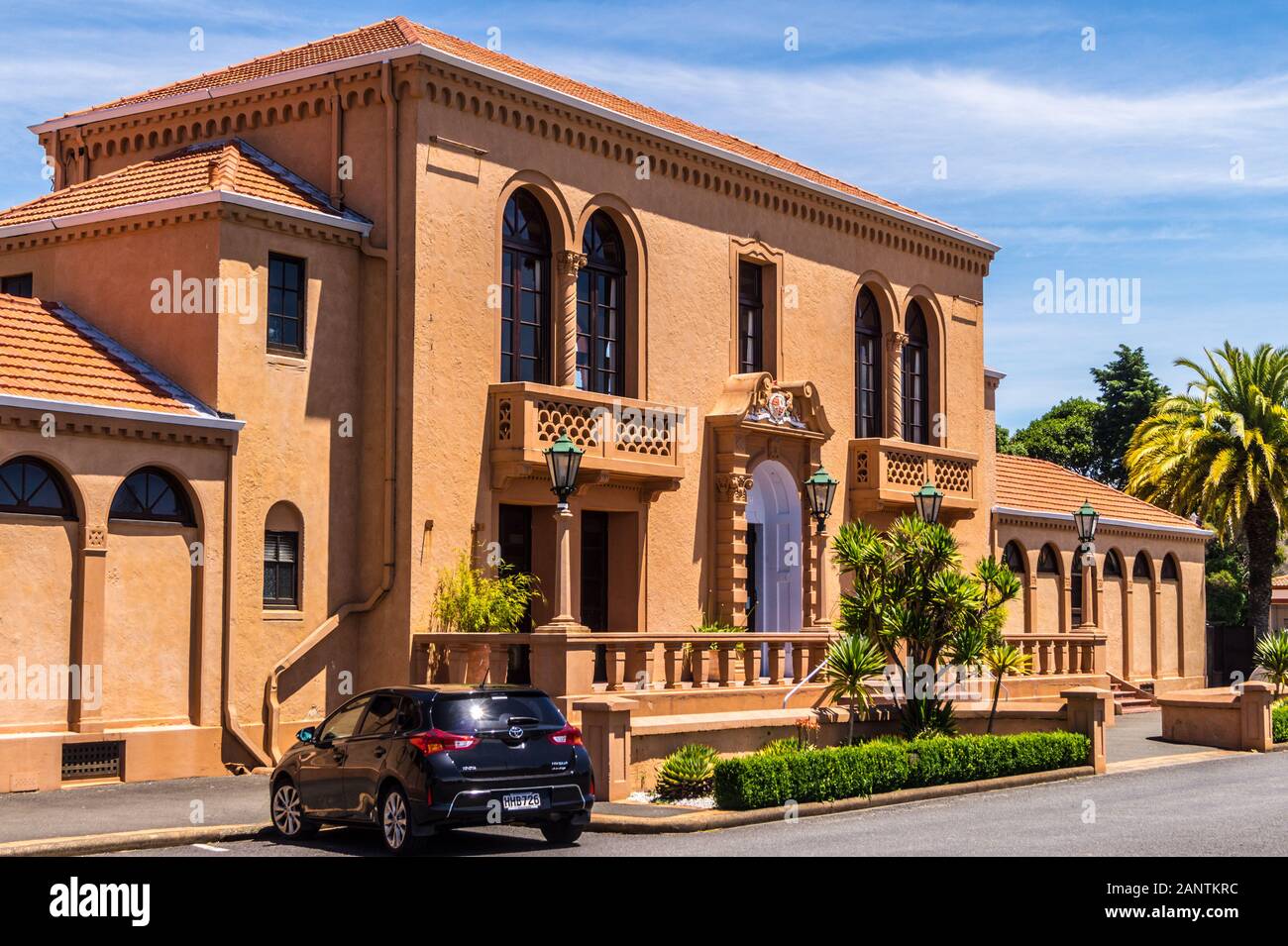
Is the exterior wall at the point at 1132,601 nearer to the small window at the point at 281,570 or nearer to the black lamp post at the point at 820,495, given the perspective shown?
the black lamp post at the point at 820,495

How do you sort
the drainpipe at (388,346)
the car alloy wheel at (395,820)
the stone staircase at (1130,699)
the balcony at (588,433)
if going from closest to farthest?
the car alloy wheel at (395,820)
the drainpipe at (388,346)
the balcony at (588,433)
the stone staircase at (1130,699)

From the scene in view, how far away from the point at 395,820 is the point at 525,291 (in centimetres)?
1202

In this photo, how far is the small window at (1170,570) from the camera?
44369mm

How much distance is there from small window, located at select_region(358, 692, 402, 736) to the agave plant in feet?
15.8

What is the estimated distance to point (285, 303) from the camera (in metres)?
23.4

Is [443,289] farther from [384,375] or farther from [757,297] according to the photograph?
[757,297]

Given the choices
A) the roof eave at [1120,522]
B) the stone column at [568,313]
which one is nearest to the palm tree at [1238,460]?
the roof eave at [1120,522]

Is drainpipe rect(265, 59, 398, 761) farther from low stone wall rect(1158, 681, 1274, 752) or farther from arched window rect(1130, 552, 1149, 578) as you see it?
arched window rect(1130, 552, 1149, 578)

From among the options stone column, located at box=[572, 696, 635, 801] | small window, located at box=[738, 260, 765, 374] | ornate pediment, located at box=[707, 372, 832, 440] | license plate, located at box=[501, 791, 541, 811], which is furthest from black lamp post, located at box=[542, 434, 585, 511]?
small window, located at box=[738, 260, 765, 374]

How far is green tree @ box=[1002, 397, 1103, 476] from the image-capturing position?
2908 inches

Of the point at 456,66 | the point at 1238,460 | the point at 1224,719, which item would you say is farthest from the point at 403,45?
the point at 1238,460

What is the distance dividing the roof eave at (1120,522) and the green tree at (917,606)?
1375cm

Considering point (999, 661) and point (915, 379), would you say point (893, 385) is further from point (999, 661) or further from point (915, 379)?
point (999, 661)

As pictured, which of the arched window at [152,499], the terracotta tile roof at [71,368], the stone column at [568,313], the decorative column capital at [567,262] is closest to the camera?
the terracotta tile roof at [71,368]
